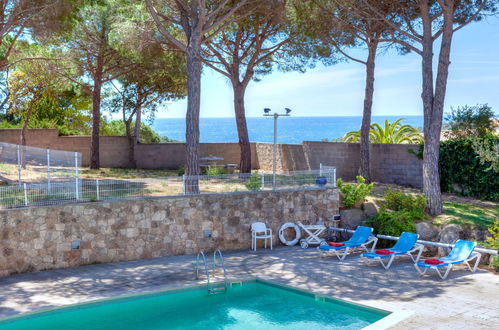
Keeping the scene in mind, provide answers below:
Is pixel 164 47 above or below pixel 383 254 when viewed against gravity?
above

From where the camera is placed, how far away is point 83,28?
813 inches

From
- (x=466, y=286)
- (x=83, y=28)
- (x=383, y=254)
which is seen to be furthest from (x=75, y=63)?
(x=466, y=286)

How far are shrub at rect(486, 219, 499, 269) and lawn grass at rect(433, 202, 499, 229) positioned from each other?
0.86 feet

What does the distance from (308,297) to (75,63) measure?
1592 centimetres

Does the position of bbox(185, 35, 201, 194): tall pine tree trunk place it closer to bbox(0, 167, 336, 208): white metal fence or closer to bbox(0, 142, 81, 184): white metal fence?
bbox(0, 167, 336, 208): white metal fence

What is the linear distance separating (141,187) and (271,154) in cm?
1126

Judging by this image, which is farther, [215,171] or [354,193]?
[215,171]

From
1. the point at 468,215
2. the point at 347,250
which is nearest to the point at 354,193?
the point at 347,250

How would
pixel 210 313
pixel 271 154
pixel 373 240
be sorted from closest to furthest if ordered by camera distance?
pixel 210 313, pixel 373 240, pixel 271 154

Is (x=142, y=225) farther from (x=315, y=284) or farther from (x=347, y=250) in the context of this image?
(x=347, y=250)

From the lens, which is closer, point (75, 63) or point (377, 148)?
point (377, 148)

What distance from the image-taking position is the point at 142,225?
13367 millimetres

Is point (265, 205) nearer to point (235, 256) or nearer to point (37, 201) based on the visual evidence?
point (235, 256)

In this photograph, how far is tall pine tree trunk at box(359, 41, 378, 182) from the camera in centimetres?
1830
